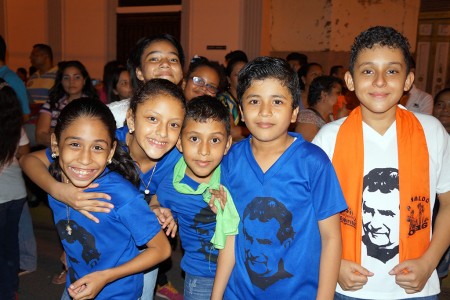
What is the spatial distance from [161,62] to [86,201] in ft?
3.47

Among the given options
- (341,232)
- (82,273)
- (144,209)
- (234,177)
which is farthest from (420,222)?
(82,273)

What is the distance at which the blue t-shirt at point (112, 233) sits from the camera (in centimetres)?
192

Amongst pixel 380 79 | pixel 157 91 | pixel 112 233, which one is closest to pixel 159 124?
pixel 157 91

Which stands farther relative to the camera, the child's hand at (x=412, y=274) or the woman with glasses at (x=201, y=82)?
the woman with glasses at (x=201, y=82)

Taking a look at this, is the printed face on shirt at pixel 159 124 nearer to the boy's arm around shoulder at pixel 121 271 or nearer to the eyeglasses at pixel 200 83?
the boy's arm around shoulder at pixel 121 271

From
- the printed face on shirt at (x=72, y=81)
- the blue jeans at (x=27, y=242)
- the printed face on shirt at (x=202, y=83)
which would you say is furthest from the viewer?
the printed face on shirt at (x=72, y=81)

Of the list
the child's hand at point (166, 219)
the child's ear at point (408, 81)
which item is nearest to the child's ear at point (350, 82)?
the child's ear at point (408, 81)

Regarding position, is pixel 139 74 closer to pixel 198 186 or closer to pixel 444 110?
pixel 198 186

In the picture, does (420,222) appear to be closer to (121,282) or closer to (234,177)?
(234,177)

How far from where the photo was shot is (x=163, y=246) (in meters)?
1.97

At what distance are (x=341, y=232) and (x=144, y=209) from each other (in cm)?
84

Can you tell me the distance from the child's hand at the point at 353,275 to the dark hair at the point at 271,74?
0.71 m

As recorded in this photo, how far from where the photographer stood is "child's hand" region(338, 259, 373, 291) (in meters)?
1.93

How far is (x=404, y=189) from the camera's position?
1.94 m
